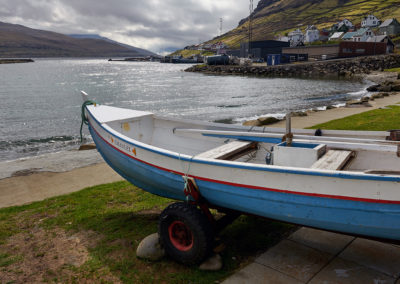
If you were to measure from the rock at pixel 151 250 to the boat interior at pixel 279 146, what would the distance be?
1657 mm

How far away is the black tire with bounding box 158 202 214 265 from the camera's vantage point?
4684 mm

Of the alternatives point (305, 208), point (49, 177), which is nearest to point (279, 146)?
point (305, 208)

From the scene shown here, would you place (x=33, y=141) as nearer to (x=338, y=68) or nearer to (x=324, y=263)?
(x=324, y=263)

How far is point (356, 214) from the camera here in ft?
12.3

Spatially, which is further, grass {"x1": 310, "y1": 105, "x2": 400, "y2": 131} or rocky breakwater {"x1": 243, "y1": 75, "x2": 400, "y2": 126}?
rocky breakwater {"x1": 243, "y1": 75, "x2": 400, "y2": 126}

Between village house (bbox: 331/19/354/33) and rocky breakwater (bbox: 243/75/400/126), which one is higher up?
village house (bbox: 331/19/354/33)

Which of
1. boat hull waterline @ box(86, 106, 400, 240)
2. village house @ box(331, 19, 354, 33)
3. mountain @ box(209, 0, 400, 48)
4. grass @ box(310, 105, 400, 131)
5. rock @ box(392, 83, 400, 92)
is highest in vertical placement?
mountain @ box(209, 0, 400, 48)

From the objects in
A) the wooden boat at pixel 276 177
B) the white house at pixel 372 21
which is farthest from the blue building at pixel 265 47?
the wooden boat at pixel 276 177

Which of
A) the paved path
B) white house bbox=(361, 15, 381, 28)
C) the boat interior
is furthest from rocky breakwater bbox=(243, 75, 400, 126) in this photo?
white house bbox=(361, 15, 381, 28)

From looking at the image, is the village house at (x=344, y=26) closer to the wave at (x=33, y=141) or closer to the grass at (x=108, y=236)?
the wave at (x=33, y=141)

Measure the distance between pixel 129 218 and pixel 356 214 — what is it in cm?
463

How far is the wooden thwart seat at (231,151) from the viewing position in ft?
17.5

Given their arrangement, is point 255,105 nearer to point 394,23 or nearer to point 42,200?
point 42,200

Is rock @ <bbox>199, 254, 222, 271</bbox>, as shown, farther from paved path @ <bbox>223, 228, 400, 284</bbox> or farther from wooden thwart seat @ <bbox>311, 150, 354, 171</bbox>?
wooden thwart seat @ <bbox>311, 150, 354, 171</bbox>
